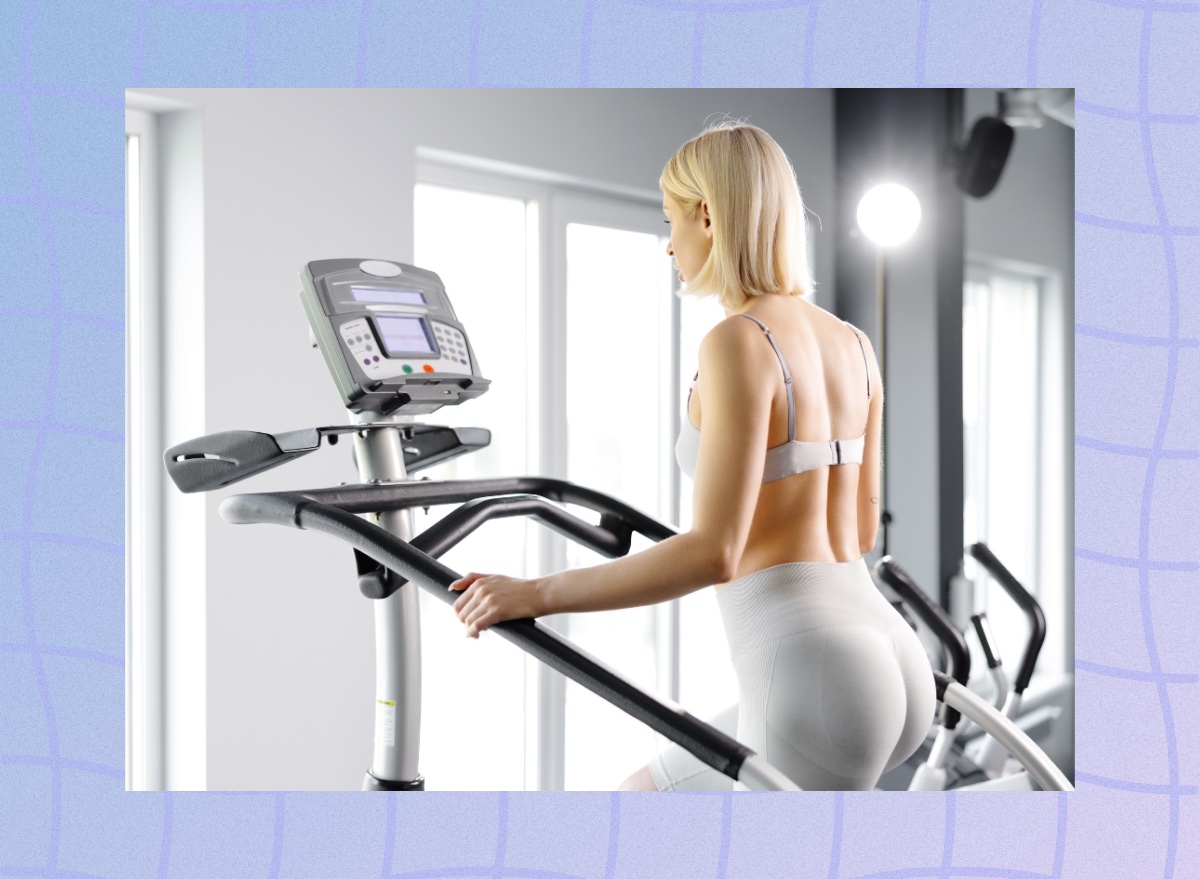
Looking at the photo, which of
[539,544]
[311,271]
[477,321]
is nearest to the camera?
[311,271]

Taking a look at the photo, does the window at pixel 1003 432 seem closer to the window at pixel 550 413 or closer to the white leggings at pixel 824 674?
the window at pixel 550 413

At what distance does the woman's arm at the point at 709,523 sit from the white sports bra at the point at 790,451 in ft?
0.10

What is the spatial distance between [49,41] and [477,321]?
3.10 ft

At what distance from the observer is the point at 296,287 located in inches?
76.9

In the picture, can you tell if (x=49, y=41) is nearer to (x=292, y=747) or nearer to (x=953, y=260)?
(x=292, y=747)

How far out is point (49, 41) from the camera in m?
1.73

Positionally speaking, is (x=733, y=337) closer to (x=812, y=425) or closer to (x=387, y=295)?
(x=812, y=425)

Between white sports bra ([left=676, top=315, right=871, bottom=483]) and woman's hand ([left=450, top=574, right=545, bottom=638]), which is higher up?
white sports bra ([left=676, top=315, right=871, bottom=483])

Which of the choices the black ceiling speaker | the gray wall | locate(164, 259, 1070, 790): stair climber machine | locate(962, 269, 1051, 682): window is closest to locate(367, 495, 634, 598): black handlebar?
locate(164, 259, 1070, 790): stair climber machine

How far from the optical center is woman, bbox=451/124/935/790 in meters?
1.35

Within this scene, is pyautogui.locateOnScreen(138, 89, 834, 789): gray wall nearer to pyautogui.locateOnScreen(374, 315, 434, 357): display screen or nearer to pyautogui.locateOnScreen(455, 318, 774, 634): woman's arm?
pyautogui.locateOnScreen(374, 315, 434, 357): display screen

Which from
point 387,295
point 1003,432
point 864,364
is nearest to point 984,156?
point 1003,432

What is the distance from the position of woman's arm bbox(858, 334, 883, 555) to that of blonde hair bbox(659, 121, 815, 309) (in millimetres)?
153

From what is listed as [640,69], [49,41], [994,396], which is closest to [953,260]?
[994,396]
